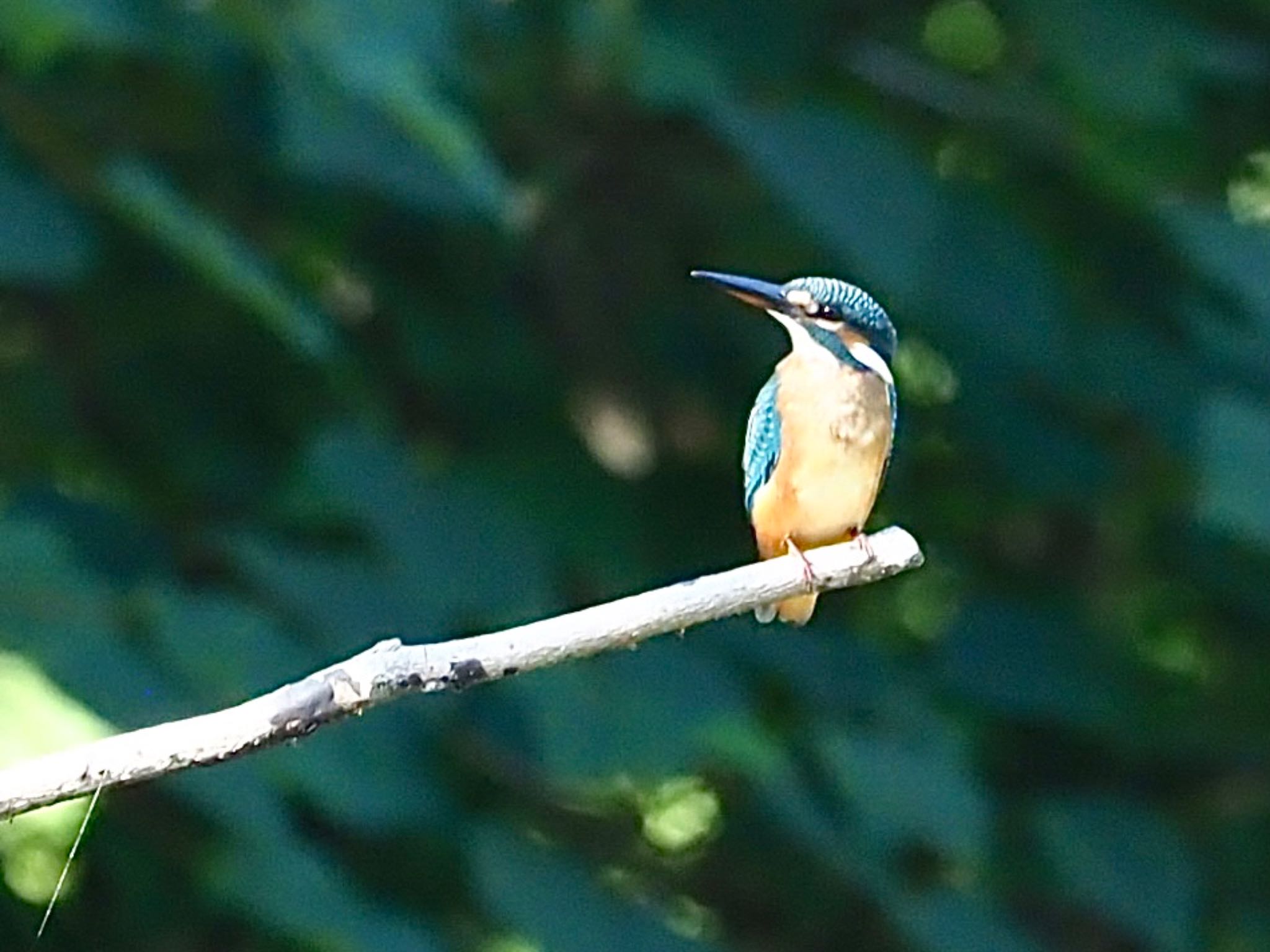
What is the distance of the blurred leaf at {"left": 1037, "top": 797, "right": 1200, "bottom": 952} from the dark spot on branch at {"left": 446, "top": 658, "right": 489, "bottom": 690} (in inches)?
85.2

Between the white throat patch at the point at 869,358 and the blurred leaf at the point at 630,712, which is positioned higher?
the blurred leaf at the point at 630,712

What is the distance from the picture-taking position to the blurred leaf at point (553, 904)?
2818 millimetres

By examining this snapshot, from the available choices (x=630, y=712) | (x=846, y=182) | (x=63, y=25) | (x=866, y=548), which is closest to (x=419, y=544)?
(x=630, y=712)

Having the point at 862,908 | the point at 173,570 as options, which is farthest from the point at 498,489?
the point at 862,908

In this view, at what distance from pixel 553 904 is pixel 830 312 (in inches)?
38.5

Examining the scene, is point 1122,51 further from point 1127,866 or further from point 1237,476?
point 1127,866

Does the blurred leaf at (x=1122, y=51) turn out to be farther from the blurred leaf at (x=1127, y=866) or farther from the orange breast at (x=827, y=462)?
the orange breast at (x=827, y=462)

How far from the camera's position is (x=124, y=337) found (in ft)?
11.1

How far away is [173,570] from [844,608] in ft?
3.96

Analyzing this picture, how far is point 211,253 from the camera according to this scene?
2.48 meters

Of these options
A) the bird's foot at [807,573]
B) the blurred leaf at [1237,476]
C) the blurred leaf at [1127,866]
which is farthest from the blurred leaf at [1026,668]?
the bird's foot at [807,573]

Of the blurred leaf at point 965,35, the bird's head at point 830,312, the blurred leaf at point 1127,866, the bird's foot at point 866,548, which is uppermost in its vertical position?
the blurred leaf at point 965,35

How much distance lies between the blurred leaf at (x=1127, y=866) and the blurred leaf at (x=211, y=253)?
1493mm

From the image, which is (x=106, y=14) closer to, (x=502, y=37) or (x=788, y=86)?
(x=502, y=37)
